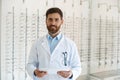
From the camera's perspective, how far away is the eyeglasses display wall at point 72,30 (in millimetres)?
1440

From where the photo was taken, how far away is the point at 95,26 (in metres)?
1.92

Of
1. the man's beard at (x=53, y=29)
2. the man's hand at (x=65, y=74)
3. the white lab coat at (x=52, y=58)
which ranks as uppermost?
the man's beard at (x=53, y=29)

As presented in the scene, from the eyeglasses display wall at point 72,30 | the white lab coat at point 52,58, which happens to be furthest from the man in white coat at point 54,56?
the eyeglasses display wall at point 72,30

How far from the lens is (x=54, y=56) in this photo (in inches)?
42.8

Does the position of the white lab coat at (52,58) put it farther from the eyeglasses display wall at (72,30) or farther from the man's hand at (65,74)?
the eyeglasses display wall at (72,30)

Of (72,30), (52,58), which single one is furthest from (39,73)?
(72,30)

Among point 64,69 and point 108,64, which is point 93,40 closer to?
point 108,64

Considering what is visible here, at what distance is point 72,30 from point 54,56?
28.8 inches

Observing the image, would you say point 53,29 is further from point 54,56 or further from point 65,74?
point 65,74

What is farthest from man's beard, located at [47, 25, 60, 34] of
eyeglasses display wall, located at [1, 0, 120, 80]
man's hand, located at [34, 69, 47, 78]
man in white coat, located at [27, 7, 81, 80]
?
eyeglasses display wall, located at [1, 0, 120, 80]

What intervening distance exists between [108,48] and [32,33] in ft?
2.94

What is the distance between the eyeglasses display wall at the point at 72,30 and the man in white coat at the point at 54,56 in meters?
0.40

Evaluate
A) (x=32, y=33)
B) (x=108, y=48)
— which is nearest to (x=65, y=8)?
(x=32, y=33)

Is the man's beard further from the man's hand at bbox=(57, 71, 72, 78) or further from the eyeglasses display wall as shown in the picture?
the eyeglasses display wall
